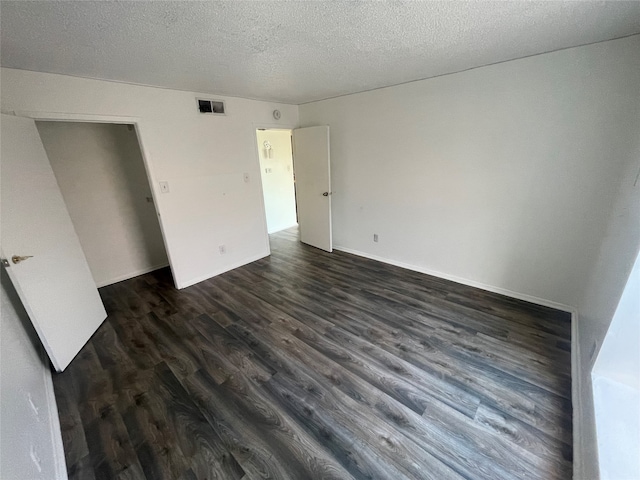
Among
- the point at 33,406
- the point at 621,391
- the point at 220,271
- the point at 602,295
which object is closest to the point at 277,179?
the point at 220,271

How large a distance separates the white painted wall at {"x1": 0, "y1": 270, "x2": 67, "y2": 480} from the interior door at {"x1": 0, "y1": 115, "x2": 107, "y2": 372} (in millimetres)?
124

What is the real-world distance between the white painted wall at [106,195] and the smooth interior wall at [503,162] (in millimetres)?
2945

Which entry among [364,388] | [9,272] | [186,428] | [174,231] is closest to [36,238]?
[9,272]

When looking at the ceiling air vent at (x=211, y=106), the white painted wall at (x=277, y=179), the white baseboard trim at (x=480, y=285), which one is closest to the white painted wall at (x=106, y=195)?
the ceiling air vent at (x=211, y=106)

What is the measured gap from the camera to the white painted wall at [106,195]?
9.80 ft

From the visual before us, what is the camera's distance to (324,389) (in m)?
1.80

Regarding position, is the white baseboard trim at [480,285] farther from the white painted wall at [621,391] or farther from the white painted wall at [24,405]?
the white painted wall at [24,405]

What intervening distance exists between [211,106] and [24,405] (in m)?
3.12

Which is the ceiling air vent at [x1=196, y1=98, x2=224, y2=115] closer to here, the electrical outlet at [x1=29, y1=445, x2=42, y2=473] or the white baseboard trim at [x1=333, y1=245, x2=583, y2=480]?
the white baseboard trim at [x1=333, y1=245, x2=583, y2=480]

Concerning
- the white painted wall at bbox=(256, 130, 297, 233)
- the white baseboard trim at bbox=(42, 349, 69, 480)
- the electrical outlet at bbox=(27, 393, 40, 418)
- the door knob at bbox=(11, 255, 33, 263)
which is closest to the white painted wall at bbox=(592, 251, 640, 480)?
the white baseboard trim at bbox=(42, 349, 69, 480)

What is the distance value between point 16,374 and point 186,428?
3.25ft

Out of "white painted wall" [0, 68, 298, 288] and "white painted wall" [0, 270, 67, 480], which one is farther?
"white painted wall" [0, 68, 298, 288]

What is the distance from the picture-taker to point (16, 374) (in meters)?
1.44

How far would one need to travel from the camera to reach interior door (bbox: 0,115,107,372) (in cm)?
178
